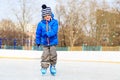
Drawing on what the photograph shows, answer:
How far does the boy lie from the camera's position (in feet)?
13.0

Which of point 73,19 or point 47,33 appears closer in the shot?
point 47,33

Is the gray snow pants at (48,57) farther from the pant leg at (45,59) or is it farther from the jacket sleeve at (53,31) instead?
the jacket sleeve at (53,31)

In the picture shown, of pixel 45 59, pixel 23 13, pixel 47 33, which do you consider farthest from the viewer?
pixel 23 13

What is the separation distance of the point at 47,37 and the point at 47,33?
7 cm

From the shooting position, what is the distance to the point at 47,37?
3.97 metres

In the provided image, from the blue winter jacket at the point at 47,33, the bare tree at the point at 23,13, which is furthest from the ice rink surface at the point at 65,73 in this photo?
the bare tree at the point at 23,13

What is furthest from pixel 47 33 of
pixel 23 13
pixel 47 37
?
pixel 23 13

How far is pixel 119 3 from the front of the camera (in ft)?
101

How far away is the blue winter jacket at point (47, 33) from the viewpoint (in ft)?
13.0

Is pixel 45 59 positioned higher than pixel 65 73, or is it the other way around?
pixel 45 59

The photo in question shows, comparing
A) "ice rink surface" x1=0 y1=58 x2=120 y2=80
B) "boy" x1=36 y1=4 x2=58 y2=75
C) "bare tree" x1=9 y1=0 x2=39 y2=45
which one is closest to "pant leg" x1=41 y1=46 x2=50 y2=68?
"boy" x1=36 y1=4 x2=58 y2=75

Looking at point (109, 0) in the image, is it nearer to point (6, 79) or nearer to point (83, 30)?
point (83, 30)

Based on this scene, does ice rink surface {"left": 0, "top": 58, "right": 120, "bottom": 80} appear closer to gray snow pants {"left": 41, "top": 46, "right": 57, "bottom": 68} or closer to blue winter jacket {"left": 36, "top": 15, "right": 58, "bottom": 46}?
gray snow pants {"left": 41, "top": 46, "right": 57, "bottom": 68}

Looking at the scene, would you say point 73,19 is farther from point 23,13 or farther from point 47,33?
point 47,33
